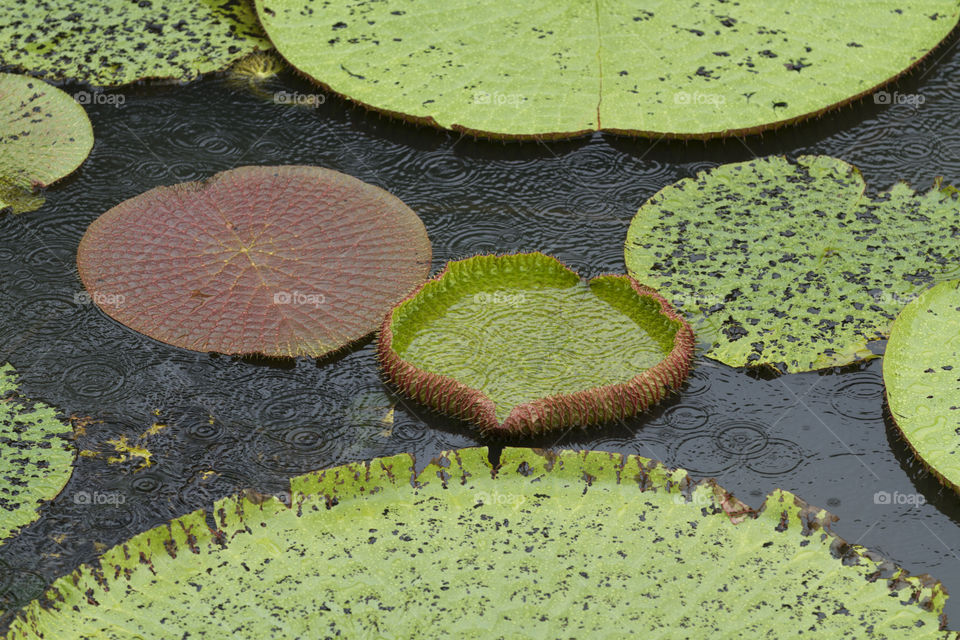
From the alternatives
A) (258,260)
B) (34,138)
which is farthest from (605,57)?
(34,138)

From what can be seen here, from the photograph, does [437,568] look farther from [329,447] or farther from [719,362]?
[719,362]

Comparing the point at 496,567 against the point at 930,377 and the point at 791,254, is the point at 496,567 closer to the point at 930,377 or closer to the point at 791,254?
the point at 930,377

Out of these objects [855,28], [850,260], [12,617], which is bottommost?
[12,617]

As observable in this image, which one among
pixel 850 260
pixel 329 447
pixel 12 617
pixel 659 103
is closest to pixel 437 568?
pixel 329 447

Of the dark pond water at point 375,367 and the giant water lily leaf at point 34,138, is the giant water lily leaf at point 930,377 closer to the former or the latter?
the dark pond water at point 375,367

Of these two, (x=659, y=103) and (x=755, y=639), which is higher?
(x=659, y=103)

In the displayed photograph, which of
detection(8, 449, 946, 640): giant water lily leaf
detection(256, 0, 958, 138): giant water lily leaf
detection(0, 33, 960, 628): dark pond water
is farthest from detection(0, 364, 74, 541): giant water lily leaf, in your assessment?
detection(256, 0, 958, 138): giant water lily leaf
